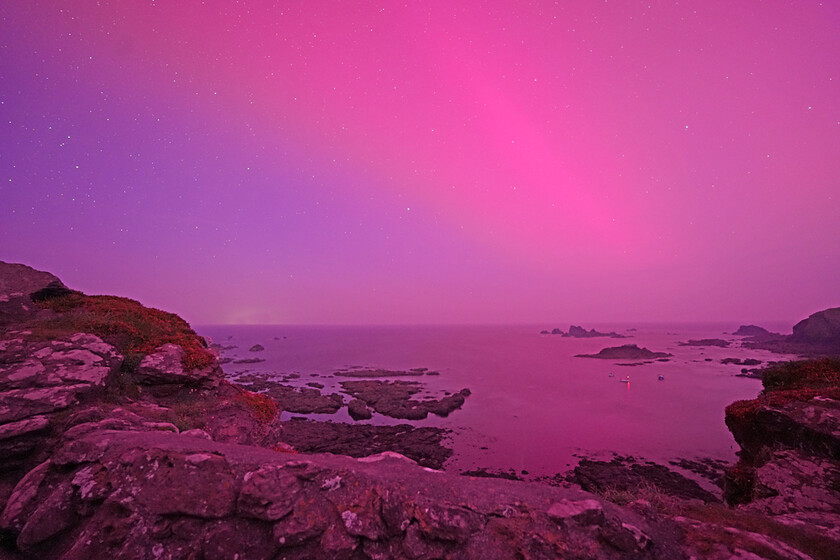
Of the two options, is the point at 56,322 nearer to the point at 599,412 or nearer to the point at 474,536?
the point at 474,536

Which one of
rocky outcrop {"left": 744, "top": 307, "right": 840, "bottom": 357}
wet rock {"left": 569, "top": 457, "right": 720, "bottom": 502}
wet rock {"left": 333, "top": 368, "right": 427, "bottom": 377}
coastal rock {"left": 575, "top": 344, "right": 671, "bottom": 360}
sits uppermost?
rocky outcrop {"left": 744, "top": 307, "right": 840, "bottom": 357}

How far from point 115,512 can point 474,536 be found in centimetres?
699

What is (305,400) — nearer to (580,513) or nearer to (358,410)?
(358,410)

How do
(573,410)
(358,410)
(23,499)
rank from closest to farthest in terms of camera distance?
(23,499), (358,410), (573,410)

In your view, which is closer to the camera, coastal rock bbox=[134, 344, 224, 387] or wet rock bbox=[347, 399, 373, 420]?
coastal rock bbox=[134, 344, 224, 387]

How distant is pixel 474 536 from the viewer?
604 cm

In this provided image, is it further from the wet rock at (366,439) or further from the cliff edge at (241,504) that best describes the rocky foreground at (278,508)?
the wet rock at (366,439)

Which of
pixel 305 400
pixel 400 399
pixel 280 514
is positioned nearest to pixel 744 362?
pixel 400 399

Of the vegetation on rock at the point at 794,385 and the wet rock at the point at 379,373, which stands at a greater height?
the vegetation on rock at the point at 794,385

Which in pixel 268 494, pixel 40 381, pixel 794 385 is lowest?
pixel 268 494

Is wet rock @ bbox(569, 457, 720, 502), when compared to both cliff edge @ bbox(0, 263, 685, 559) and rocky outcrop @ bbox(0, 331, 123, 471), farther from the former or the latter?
rocky outcrop @ bbox(0, 331, 123, 471)

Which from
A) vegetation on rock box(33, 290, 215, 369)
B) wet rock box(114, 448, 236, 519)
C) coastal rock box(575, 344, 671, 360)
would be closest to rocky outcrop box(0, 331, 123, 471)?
vegetation on rock box(33, 290, 215, 369)

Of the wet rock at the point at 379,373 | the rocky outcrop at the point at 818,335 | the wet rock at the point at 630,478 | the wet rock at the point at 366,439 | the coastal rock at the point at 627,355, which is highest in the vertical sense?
the rocky outcrop at the point at 818,335

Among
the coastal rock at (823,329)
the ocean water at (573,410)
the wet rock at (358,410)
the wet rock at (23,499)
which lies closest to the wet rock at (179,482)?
the wet rock at (23,499)
